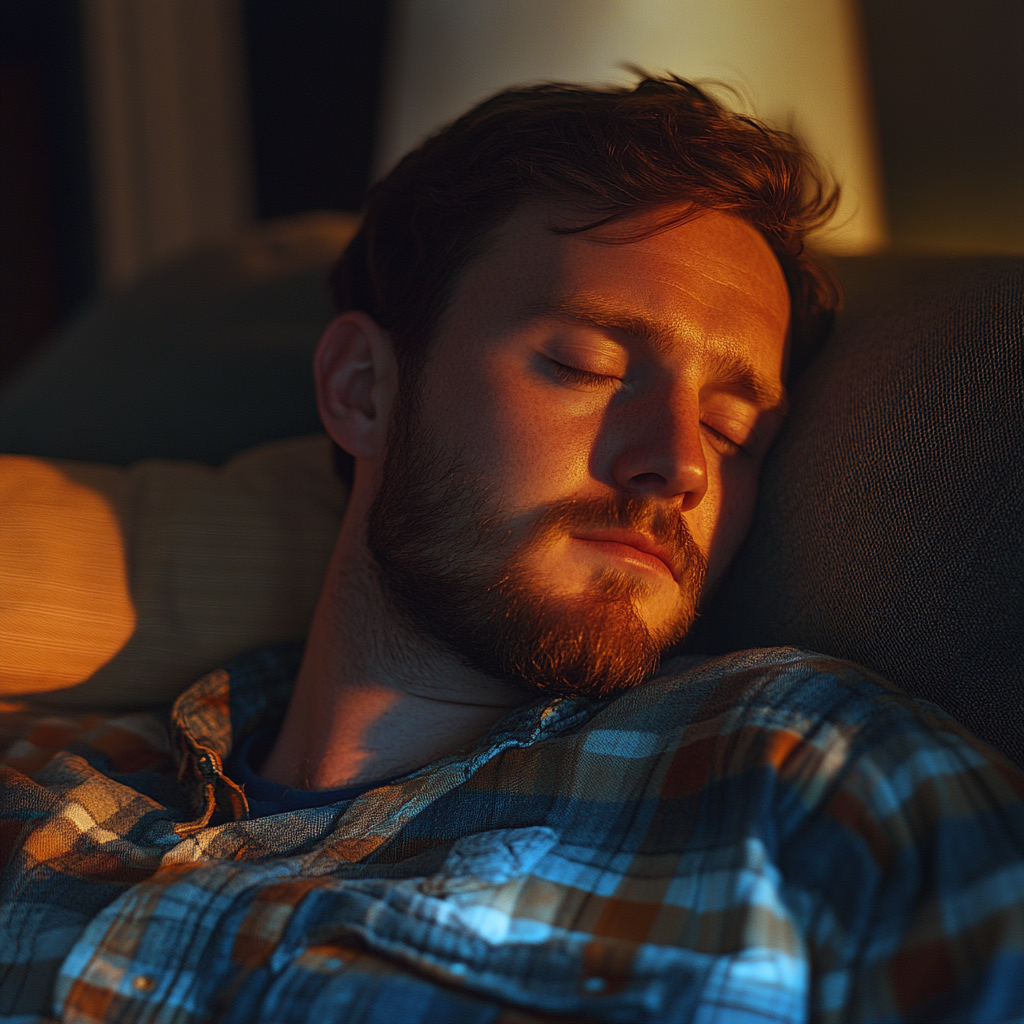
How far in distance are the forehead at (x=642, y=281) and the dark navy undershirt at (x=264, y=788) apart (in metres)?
0.46

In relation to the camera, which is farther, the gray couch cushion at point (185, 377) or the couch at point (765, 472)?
the gray couch cushion at point (185, 377)

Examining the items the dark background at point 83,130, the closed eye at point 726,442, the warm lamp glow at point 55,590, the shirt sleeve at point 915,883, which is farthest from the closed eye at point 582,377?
the dark background at point 83,130

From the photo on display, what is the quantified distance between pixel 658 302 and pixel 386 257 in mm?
377

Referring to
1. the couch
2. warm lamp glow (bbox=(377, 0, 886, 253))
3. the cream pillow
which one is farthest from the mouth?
warm lamp glow (bbox=(377, 0, 886, 253))

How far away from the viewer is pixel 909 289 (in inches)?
32.9

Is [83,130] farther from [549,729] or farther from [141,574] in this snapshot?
[549,729]

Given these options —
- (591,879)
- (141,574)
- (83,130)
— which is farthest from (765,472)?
(83,130)

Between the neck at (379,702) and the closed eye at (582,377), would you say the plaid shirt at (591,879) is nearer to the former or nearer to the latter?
the neck at (379,702)

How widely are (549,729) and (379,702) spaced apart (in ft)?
0.63

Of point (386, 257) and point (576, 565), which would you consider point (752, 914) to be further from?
point (386, 257)

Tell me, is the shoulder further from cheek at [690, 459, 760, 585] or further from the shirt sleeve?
cheek at [690, 459, 760, 585]

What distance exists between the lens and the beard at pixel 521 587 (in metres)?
0.73

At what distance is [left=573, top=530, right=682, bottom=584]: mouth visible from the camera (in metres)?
0.73

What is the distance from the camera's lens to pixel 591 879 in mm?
597
